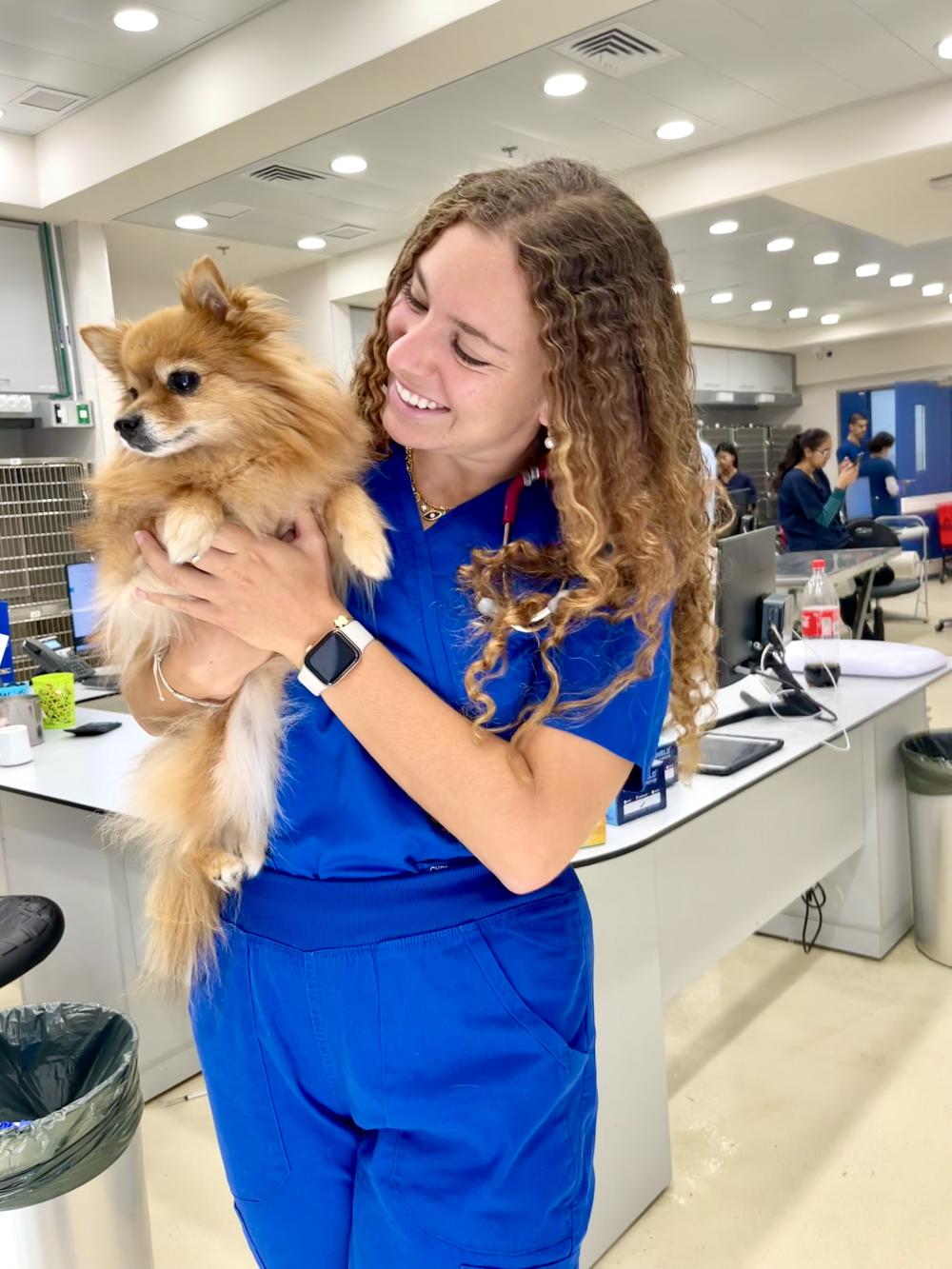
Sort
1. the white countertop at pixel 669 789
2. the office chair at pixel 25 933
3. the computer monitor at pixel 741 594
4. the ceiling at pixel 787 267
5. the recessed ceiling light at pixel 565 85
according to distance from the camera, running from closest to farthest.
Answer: the office chair at pixel 25 933, the white countertop at pixel 669 789, the computer monitor at pixel 741 594, the recessed ceiling light at pixel 565 85, the ceiling at pixel 787 267

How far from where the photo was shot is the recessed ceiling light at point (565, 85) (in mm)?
4207

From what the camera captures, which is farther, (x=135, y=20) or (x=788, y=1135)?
(x=135, y=20)

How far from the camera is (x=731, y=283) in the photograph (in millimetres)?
9266

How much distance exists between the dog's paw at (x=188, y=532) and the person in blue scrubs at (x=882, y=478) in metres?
10.5

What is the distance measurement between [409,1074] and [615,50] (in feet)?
13.8

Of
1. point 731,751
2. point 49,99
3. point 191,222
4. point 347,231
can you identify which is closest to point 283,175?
point 191,222

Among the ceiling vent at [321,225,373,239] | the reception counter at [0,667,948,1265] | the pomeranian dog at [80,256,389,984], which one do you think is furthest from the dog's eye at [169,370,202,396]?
the ceiling vent at [321,225,373,239]

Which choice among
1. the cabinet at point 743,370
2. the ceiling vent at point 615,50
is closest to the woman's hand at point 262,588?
the ceiling vent at point 615,50

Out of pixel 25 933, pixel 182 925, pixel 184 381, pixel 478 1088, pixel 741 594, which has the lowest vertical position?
pixel 25 933

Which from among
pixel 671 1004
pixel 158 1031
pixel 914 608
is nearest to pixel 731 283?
pixel 914 608

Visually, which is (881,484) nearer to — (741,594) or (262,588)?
(741,594)

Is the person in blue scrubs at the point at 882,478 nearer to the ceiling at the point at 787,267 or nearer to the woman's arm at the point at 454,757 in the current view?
the ceiling at the point at 787,267

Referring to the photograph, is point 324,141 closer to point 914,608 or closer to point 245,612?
point 245,612

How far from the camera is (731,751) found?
242 centimetres
